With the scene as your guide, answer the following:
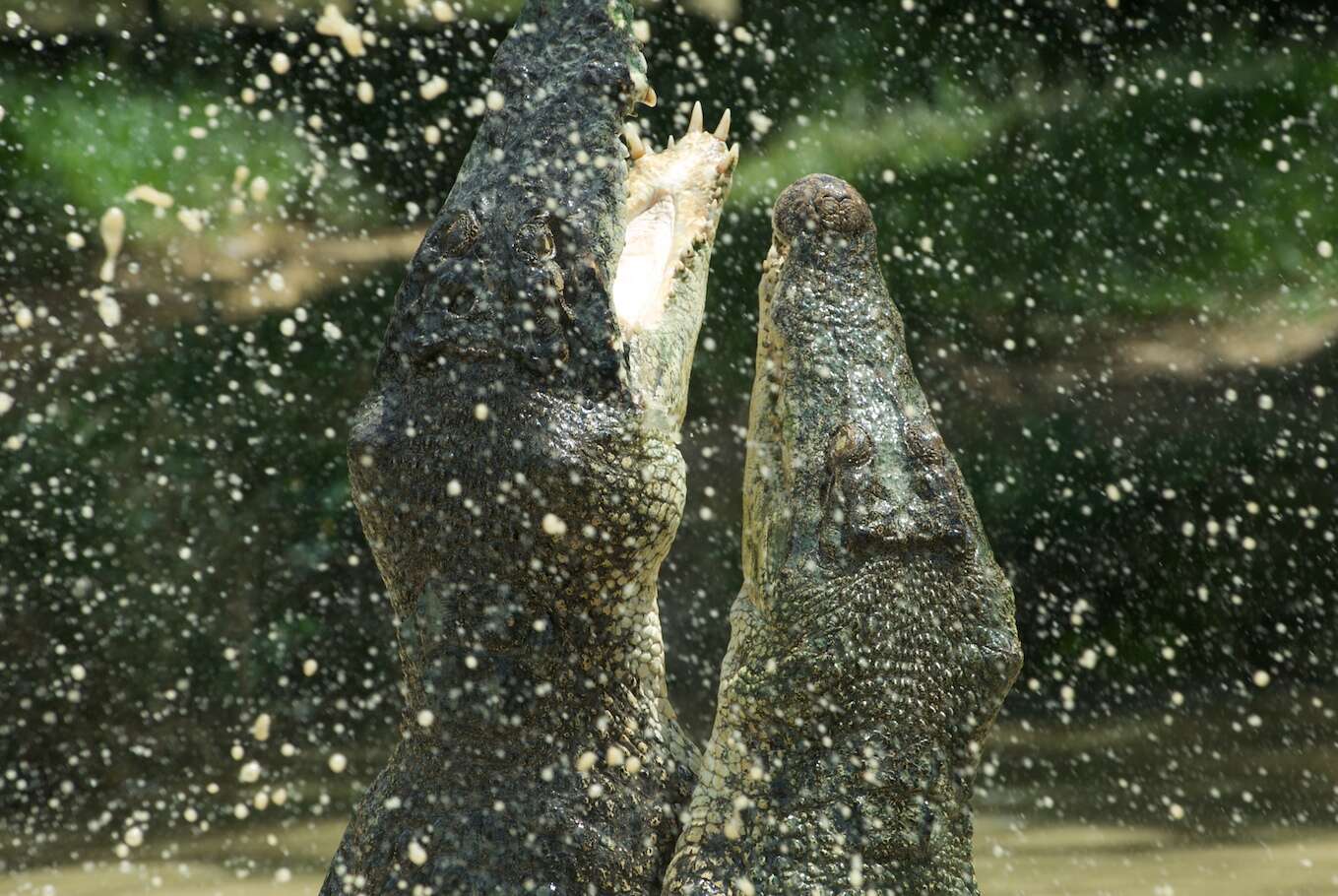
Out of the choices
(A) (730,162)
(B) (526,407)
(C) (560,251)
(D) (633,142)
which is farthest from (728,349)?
(B) (526,407)

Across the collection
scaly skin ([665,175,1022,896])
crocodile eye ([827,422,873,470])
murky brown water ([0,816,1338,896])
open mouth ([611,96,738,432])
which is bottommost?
murky brown water ([0,816,1338,896])

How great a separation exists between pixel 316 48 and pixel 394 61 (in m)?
0.73

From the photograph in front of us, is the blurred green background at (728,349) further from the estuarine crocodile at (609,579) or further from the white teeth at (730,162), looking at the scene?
the estuarine crocodile at (609,579)

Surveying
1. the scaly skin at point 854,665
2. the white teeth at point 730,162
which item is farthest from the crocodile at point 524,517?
the white teeth at point 730,162

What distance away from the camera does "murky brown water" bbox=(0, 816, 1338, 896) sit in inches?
Result: 284

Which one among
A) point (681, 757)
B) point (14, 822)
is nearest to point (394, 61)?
point (14, 822)

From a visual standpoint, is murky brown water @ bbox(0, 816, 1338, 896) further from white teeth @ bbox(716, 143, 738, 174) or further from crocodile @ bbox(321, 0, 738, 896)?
white teeth @ bbox(716, 143, 738, 174)

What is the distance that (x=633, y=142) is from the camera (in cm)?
432

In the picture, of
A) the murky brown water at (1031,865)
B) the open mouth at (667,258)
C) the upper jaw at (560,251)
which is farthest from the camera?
the murky brown water at (1031,865)

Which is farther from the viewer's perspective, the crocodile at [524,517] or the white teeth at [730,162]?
the white teeth at [730,162]

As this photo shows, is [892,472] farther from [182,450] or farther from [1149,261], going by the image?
[1149,261]

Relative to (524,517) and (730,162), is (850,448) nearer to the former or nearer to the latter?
(524,517)

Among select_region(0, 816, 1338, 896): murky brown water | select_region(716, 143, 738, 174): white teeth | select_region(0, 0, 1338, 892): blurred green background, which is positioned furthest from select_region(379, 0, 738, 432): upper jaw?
select_region(0, 0, 1338, 892): blurred green background

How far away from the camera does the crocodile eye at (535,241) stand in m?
3.81
